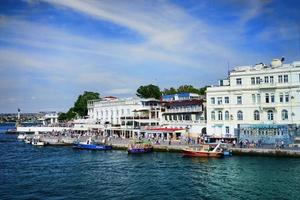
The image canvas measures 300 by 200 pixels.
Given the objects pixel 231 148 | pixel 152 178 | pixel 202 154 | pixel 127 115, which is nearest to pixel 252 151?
pixel 231 148

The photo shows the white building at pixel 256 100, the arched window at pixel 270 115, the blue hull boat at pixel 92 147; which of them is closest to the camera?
the white building at pixel 256 100

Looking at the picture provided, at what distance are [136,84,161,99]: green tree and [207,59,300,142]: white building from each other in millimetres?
42750

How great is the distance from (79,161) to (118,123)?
3741 centimetres

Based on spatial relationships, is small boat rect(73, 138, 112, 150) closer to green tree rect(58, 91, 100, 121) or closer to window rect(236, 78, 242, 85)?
window rect(236, 78, 242, 85)

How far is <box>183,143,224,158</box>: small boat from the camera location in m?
57.6

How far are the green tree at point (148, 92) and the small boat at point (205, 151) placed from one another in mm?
53131

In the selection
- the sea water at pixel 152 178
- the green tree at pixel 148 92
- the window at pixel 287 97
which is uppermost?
the green tree at pixel 148 92

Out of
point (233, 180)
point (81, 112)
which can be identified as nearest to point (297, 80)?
point (233, 180)

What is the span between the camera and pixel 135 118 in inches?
3607

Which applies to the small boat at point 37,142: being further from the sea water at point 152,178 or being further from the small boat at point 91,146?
the sea water at point 152,178

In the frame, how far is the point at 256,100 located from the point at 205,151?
14029mm

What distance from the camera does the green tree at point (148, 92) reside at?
11269 cm

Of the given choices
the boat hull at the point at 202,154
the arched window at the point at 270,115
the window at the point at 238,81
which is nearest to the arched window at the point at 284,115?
the arched window at the point at 270,115

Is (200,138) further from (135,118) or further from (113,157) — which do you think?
(135,118)
